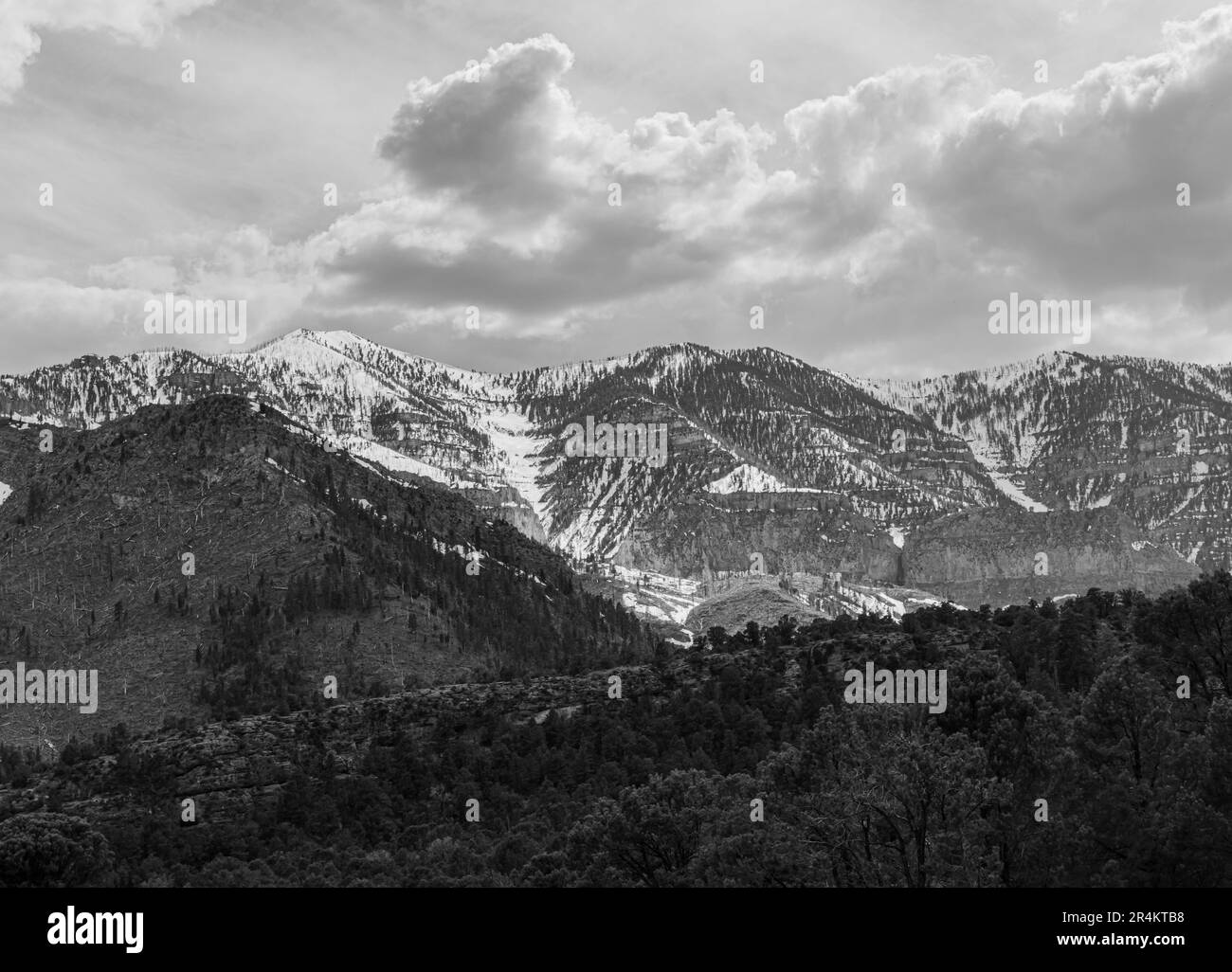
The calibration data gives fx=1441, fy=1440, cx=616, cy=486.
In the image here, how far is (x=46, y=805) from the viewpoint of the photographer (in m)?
142

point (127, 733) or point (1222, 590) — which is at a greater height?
point (1222, 590)

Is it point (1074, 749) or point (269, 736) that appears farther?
point (269, 736)
